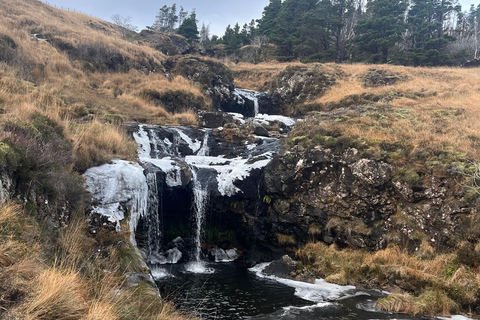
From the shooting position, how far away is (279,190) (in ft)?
38.4

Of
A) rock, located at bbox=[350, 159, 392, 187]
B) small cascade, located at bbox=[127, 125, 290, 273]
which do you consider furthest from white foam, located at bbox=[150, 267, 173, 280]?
rock, located at bbox=[350, 159, 392, 187]

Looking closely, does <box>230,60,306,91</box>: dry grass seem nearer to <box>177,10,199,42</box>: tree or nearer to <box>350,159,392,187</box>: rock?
<box>177,10,199,42</box>: tree

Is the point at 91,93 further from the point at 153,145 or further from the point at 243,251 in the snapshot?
the point at 243,251

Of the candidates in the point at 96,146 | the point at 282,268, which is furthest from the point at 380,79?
the point at 96,146

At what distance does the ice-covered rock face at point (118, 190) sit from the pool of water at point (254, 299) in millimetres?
2276

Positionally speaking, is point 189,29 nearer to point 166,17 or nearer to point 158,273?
point 166,17

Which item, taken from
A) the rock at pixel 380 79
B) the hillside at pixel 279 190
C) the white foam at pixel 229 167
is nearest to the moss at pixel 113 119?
the hillside at pixel 279 190

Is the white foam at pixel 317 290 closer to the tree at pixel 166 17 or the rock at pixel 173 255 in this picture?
the rock at pixel 173 255

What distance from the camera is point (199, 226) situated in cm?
1217

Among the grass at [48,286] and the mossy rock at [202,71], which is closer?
the grass at [48,286]

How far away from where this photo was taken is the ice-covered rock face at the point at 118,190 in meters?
7.77

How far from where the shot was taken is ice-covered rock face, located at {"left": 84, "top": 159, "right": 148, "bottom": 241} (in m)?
7.77

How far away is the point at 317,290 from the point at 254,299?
1890 millimetres

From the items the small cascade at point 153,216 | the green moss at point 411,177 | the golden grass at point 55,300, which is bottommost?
the small cascade at point 153,216
